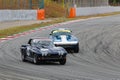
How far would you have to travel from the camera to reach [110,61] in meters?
20.7

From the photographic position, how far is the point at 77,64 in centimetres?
1938

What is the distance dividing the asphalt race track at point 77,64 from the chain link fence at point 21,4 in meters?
17.6

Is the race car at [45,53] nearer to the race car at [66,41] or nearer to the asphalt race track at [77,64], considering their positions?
the asphalt race track at [77,64]

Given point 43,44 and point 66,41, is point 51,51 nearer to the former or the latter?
point 43,44

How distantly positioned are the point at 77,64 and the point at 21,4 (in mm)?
32693

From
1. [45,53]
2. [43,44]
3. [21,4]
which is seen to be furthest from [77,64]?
[21,4]

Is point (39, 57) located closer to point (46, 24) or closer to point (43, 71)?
point (43, 71)

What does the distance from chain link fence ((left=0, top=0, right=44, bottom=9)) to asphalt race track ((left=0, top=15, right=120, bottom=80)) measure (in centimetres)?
1763

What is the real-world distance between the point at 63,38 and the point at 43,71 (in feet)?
27.3

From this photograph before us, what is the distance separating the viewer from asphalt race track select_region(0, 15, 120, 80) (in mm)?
14977

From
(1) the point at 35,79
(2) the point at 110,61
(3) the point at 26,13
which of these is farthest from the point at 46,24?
(1) the point at 35,79

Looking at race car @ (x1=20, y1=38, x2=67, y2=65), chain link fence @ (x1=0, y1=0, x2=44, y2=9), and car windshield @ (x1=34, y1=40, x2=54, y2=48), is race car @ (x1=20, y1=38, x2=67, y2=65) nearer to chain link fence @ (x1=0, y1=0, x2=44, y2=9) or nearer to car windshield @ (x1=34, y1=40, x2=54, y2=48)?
car windshield @ (x1=34, y1=40, x2=54, y2=48)

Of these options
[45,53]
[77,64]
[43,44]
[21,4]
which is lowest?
[21,4]

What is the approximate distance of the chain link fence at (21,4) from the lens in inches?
1941
